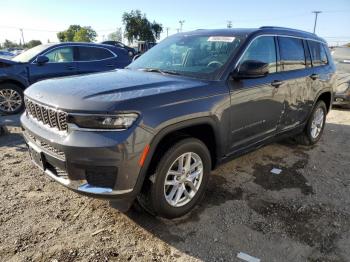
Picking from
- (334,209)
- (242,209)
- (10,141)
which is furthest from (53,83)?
(334,209)

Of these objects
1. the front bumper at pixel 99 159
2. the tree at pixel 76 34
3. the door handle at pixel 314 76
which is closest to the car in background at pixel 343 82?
the door handle at pixel 314 76

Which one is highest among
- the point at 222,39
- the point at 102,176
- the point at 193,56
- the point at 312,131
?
the point at 222,39

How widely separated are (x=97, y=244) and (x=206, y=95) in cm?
167

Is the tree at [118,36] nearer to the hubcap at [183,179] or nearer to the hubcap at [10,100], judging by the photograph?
the hubcap at [10,100]

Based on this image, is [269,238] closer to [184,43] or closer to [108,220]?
[108,220]

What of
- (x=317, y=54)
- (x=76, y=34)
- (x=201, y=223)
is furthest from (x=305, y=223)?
(x=76, y=34)

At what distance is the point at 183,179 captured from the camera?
3199mm

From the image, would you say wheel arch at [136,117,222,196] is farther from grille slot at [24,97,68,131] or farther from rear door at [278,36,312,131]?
rear door at [278,36,312,131]

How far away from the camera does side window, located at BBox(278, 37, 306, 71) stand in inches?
170

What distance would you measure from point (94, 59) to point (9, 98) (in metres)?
2.22

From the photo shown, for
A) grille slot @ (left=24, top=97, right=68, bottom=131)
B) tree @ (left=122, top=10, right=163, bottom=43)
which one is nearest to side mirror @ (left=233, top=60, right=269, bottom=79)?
grille slot @ (left=24, top=97, right=68, bottom=131)

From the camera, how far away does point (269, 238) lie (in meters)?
3.01

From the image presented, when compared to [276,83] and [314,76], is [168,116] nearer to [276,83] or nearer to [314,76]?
[276,83]

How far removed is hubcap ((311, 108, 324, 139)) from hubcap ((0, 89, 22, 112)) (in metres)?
6.26
